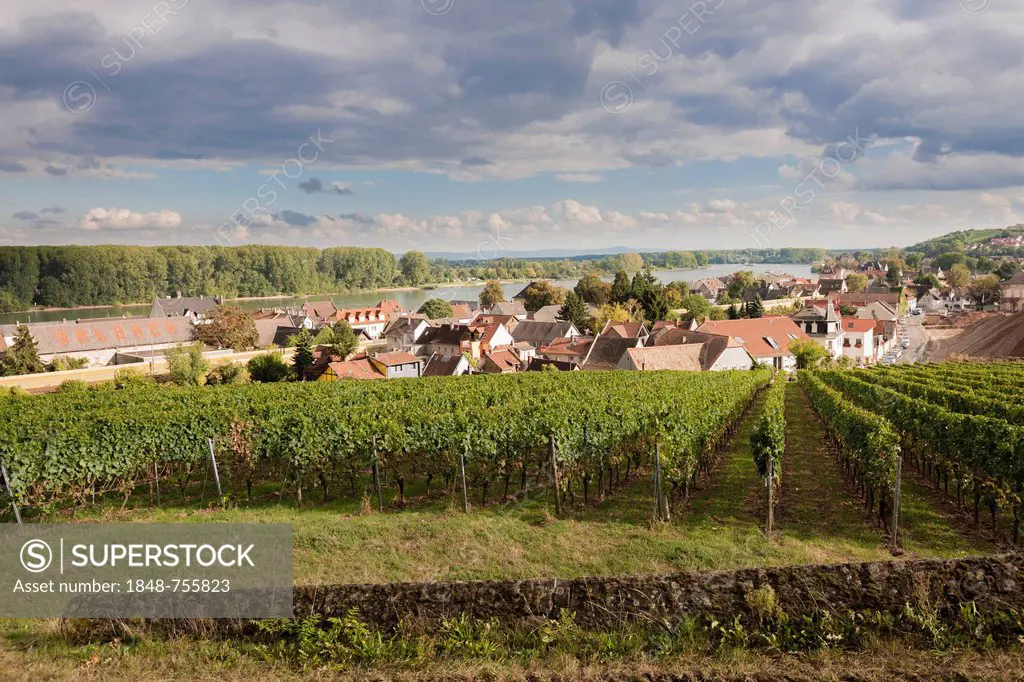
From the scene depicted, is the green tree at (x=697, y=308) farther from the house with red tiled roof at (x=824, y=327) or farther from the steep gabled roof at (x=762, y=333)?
the steep gabled roof at (x=762, y=333)

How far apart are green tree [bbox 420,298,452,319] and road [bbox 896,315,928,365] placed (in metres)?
74.4

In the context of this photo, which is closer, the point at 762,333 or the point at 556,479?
the point at 556,479

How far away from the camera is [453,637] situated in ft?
21.5

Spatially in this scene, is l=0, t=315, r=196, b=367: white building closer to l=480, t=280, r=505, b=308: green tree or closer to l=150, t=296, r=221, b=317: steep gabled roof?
l=150, t=296, r=221, b=317: steep gabled roof

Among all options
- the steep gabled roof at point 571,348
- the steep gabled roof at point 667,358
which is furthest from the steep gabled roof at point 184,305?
the steep gabled roof at point 667,358

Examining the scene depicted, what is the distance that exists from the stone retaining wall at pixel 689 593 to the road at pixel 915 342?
207 feet

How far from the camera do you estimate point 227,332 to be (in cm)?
7838

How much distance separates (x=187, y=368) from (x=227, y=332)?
29.9 m

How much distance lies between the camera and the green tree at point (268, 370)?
5303cm

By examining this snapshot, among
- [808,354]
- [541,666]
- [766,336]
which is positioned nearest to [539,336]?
[766,336]

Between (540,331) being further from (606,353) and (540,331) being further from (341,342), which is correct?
(341,342)

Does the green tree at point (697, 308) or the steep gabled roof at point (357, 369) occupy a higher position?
the green tree at point (697, 308)

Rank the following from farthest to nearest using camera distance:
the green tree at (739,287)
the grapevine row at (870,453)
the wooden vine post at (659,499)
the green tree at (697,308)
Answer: the green tree at (739,287)
the green tree at (697,308)
the wooden vine post at (659,499)
the grapevine row at (870,453)

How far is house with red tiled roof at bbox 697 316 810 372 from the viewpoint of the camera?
59.5 m
